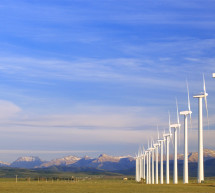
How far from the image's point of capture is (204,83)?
343 feet

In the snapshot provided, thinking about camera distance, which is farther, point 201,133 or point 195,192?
point 201,133

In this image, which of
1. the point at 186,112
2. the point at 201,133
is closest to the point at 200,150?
the point at 201,133

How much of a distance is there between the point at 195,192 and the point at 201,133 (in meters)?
34.7

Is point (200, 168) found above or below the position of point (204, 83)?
below

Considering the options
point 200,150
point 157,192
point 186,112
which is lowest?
point 157,192

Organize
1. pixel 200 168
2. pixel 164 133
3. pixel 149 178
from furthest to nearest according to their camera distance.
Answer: pixel 149 178, pixel 164 133, pixel 200 168

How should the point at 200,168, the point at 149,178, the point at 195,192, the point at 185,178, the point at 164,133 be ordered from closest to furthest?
1. the point at 195,192
2. the point at 200,168
3. the point at 185,178
4. the point at 164,133
5. the point at 149,178

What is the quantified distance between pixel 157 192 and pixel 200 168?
105 feet

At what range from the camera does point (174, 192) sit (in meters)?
66.9

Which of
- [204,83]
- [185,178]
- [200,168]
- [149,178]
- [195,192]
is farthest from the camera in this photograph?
[149,178]

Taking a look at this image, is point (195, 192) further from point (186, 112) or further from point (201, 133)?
point (186, 112)

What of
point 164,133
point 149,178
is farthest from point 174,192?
point 149,178

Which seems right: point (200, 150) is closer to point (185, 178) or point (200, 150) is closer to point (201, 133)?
point (201, 133)

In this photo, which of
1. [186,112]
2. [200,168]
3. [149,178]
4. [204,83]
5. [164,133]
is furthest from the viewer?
[149,178]
